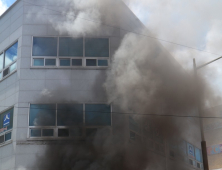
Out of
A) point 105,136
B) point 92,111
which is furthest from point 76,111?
point 105,136

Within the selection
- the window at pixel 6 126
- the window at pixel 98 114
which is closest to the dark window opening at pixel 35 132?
the window at pixel 6 126

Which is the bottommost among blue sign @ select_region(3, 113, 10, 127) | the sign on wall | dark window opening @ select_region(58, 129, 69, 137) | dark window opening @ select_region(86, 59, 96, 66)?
the sign on wall

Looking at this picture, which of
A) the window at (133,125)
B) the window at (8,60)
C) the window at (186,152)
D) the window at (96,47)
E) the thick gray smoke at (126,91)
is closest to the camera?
the thick gray smoke at (126,91)

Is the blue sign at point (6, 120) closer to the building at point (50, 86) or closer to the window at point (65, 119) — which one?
the building at point (50, 86)

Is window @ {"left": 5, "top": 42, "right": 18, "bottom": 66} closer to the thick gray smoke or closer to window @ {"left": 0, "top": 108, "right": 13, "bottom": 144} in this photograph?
the thick gray smoke

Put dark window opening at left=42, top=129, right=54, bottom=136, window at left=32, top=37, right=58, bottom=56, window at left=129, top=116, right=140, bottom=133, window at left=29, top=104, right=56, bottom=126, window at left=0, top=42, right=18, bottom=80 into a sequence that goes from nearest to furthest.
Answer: dark window opening at left=42, top=129, right=54, bottom=136 < window at left=29, top=104, right=56, bottom=126 < window at left=129, top=116, right=140, bottom=133 < window at left=32, top=37, right=58, bottom=56 < window at left=0, top=42, right=18, bottom=80

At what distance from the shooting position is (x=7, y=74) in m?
14.8

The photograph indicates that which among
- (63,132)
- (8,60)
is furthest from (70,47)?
(63,132)

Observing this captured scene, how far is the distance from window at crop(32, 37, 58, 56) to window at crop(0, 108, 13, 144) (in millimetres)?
2856

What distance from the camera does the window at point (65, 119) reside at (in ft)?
42.8

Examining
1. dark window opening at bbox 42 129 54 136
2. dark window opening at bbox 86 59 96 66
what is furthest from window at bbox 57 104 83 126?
dark window opening at bbox 86 59 96 66

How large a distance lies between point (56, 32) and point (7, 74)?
10.0 ft

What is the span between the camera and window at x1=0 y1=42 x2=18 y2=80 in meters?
14.7

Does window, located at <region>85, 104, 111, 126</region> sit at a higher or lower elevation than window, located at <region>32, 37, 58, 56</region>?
lower
